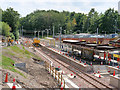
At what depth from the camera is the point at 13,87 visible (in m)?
9.51

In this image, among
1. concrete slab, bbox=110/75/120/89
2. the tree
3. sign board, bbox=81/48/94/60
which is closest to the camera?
concrete slab, bbox=110/75/120/89

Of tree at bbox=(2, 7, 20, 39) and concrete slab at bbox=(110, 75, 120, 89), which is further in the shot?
tree at bbox=(2, 7, 20, 39)

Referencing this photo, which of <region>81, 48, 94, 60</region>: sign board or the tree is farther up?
the tree

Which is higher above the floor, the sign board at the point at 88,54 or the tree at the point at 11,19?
the tree at the point at 11,19

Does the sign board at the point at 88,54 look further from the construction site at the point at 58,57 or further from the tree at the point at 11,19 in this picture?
the tree at the point at 11,19

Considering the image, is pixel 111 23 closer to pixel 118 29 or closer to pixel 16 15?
pixel 118 29

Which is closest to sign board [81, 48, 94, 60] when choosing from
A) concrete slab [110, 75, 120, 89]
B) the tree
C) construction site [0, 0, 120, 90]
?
construction site [0, 0, 120, 90]

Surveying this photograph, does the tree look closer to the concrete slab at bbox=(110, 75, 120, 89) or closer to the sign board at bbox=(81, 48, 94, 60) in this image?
the sign board at bbox=(81, 48, 94, 60)

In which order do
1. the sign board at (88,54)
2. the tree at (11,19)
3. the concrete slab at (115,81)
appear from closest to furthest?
the concrete slab at (115,81) → the sign board at (88,54) → the tree at (11,19)

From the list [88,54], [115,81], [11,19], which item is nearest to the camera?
[115,81]

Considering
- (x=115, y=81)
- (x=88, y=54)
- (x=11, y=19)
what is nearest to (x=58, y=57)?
(x=88, y=54)

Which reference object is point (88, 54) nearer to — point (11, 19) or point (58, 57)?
point (58, 57)

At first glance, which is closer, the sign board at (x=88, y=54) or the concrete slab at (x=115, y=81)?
the concrete slab at (x=115, y=81)

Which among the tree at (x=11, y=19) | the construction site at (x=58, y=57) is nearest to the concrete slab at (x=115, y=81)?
the construction site at (x=58, y=57)
